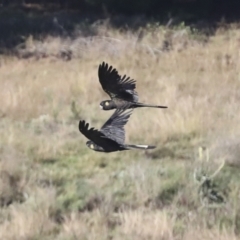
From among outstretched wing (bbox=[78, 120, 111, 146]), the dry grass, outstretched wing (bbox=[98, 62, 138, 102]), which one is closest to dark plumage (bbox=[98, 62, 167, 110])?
outstretched wing (bbox=[98, 62, 138, 102])

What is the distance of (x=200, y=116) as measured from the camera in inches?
299

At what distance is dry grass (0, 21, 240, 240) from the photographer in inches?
202

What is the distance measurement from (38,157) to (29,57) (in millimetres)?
6995

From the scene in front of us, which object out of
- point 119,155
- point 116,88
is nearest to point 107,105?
point 116,88

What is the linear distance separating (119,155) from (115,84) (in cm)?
489

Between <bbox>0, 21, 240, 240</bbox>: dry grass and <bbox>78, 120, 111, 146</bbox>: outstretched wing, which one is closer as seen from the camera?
<bbox>78, 120, 111, 146</bbox>: outstretched wing

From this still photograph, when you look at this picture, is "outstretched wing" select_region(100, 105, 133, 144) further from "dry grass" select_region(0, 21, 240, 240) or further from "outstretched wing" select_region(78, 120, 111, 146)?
"dry grass" select_region(0, 21, 240, 240)

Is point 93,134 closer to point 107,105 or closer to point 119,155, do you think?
point 107,105

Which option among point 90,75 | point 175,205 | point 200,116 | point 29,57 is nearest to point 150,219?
point 175,205

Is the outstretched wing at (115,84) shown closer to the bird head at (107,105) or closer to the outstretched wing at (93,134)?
the bird head at (107,105)

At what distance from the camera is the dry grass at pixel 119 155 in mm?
5133

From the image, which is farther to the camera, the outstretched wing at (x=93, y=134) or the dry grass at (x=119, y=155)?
the dry grass at (x=119, y=155)

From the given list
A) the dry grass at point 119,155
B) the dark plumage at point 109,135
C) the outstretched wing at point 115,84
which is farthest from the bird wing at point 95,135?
the dry grass at point 119,155

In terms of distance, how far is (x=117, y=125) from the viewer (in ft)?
6.14
